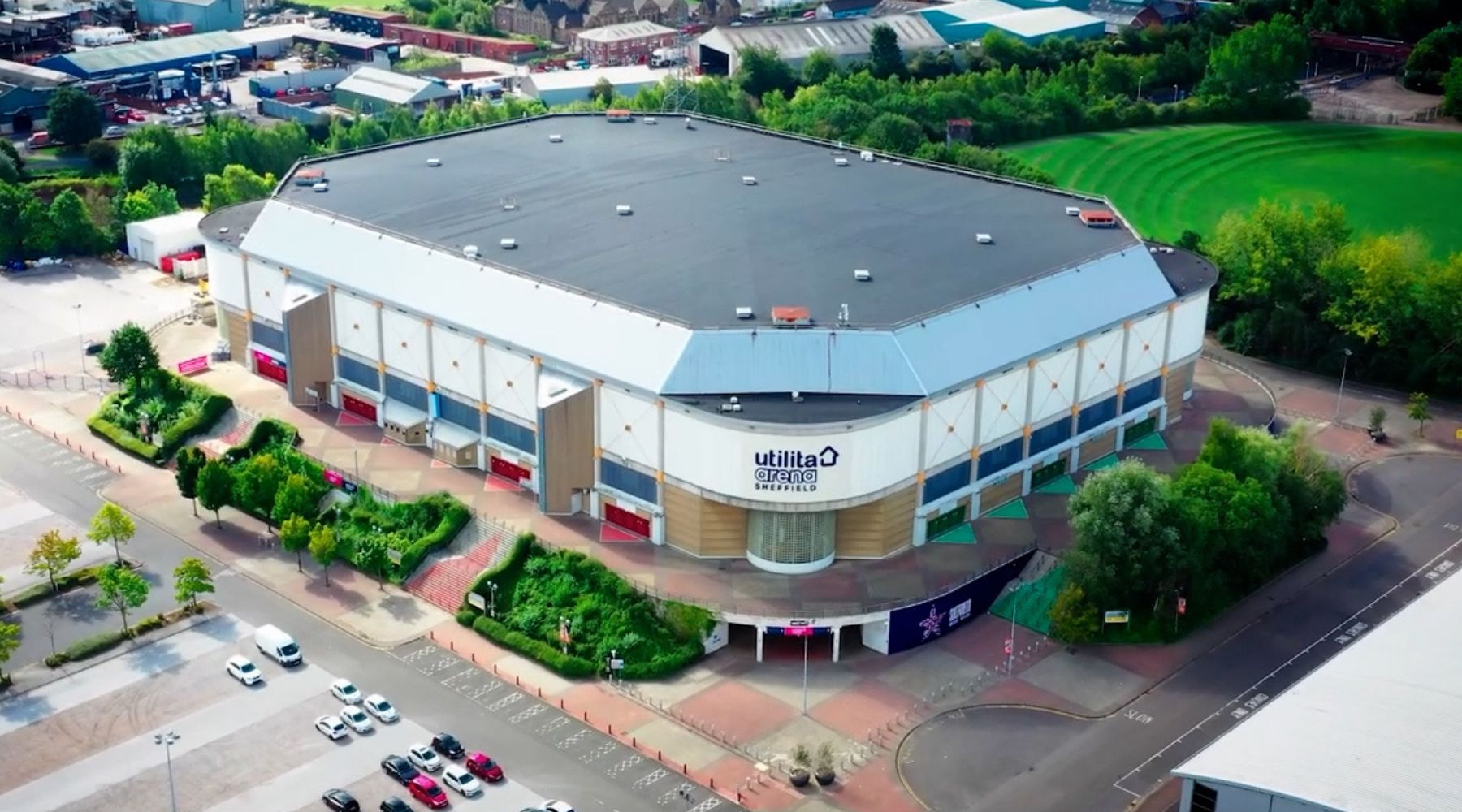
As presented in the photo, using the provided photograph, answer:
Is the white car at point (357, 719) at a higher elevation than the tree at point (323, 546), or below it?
below

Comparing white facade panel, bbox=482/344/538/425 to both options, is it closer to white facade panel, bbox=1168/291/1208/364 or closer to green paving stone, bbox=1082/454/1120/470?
green paving stone, bbox=1082/454/1120/470

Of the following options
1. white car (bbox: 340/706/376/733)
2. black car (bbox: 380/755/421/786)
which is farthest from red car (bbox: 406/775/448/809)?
white car (bbox: 340/706/376/733)

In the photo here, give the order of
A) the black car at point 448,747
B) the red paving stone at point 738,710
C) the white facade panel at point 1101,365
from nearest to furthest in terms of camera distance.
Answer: the black car at point 448,747, the red paving stone at point 738,710, the white facade panel at point 1101,365

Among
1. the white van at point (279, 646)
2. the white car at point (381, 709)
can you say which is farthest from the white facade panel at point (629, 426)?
the white van at point (279, 646)

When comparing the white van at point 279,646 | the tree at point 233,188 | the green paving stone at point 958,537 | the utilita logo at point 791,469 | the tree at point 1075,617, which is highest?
the tree at point 233,188

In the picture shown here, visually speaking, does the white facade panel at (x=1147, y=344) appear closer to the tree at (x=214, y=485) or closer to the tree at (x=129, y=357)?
the tree at (x=214, y=485)

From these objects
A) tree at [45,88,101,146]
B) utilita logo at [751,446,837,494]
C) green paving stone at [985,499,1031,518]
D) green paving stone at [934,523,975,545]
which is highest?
tree at [45,88,101,146]

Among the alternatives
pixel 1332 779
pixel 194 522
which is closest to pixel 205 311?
pixel 194 522
